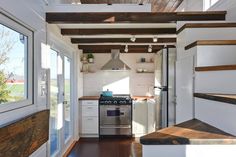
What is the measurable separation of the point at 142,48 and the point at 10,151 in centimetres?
509

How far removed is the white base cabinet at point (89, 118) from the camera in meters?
6.37

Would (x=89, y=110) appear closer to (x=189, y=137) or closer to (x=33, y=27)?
(x=33, y=27)

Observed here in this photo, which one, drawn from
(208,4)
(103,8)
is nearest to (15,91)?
(103,8)

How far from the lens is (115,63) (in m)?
6.77

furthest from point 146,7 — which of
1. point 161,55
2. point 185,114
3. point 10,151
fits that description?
point 10,151

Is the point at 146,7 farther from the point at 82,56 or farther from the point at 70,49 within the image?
the point at 82,56

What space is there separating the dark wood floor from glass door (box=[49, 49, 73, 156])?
1.08ft

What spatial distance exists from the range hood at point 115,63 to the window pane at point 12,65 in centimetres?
397

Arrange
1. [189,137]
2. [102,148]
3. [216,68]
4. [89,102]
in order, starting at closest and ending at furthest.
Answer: [189,137] < [216,68] < [102,148] < [89,102]

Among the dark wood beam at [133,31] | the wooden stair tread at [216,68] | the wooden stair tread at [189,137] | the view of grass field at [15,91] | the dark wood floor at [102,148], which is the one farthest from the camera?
the dark wood floor at [102,148]

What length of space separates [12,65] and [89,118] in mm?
4078

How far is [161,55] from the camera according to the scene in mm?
5328

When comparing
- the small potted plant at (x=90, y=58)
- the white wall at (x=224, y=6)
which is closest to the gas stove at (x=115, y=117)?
the small potted plant at (x=90, y=58)

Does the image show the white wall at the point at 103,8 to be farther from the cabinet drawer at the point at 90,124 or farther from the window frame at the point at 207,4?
the cabinet drawer at the point at 90,124
